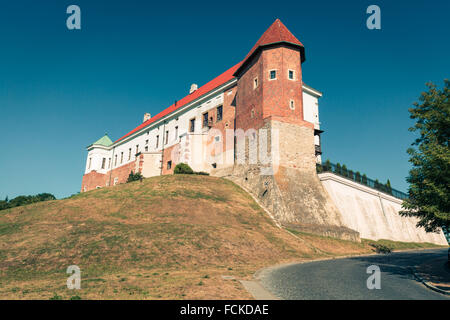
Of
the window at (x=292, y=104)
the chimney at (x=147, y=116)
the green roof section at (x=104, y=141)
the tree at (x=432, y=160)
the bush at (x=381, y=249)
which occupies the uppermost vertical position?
the chimney at (x=147, y=116)

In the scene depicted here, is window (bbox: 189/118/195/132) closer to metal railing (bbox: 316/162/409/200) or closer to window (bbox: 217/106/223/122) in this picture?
window (bbox: 217/106/223/122)

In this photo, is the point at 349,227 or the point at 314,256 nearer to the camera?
the point at 314,256

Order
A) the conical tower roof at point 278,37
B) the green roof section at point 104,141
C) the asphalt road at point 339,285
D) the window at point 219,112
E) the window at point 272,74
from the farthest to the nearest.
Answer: the green roof section at point 104,141 → the window at point 219,112 → the conical tower roof at point 278,37 → the window at point 272,74 → the asphalt road at point 339,285

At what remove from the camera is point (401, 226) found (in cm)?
→ 3597

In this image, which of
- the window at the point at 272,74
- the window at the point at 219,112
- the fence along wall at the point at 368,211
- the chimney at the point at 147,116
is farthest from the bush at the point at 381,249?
the chimney at the point at 147,116

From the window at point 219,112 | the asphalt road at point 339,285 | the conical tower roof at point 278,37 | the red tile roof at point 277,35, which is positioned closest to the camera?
the asphalt road at point 339,285

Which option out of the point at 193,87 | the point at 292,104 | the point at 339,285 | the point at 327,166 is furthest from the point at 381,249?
the point at 193,87

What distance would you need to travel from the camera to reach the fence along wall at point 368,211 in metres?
30.4

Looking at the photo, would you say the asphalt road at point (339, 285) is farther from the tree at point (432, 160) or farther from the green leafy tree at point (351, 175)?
the green leafy tree at point (351, 175)

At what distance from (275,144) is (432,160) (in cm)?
1731

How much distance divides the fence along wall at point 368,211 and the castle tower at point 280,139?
5.77 feet

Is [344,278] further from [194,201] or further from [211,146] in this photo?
[211,146]
